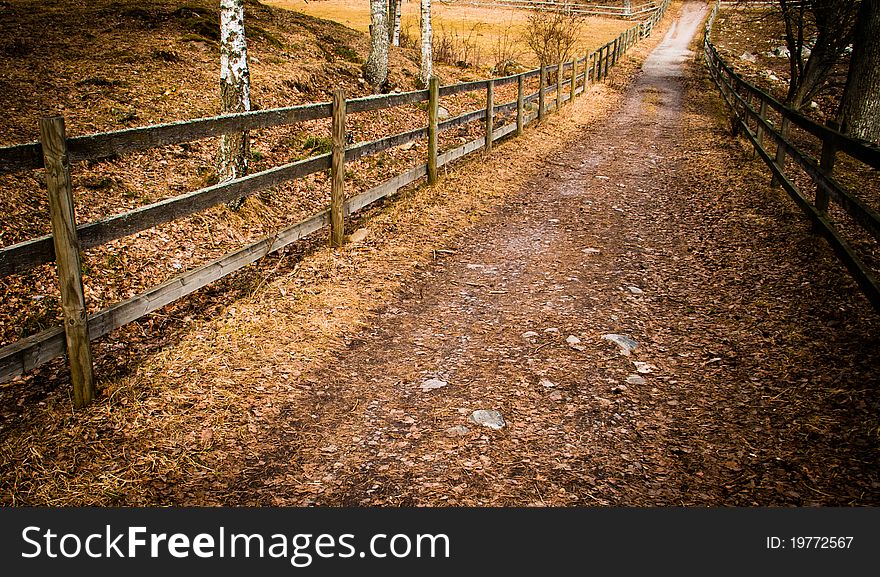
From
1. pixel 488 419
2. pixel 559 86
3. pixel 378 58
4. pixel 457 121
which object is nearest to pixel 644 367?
pixel 488 419

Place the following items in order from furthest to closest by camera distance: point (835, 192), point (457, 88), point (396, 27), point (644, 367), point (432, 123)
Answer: point (396, 27) → point (457, 88) → point (432, 123) → point (835, 192) → point (644, 367)

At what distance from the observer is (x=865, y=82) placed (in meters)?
11.3

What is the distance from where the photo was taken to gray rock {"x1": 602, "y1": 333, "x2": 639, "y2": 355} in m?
5.19

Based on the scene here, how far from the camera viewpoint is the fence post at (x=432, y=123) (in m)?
9.41

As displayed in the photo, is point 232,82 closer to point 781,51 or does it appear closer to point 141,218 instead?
point 141,218

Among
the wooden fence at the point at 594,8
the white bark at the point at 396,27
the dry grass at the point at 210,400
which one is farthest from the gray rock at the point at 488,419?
the wooden fence at the point at 594,8

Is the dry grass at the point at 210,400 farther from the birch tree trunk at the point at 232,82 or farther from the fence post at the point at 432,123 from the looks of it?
the fence post at the point at 432,123

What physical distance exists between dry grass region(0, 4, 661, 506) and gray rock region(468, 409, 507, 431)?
3.54ft

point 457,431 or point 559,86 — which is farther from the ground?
point 559,86

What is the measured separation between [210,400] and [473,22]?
4241 cm

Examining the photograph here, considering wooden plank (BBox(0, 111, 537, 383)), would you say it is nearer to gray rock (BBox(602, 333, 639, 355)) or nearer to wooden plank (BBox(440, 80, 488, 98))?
gray rock (BBox(602, 333, 639, 355))

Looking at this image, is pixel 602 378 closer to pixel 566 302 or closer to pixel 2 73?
pixel 566 302

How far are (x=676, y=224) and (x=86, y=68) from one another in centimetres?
969

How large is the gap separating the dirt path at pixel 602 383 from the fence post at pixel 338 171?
1242 mm
